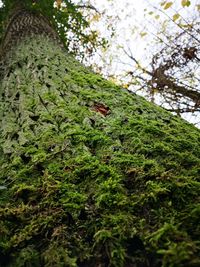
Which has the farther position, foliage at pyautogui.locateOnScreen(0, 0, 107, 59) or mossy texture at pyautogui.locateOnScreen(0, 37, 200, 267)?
foliage at pyautogui.locateOnScreen(0, 0, 107, 59)

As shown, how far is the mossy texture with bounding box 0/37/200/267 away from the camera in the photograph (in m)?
1.12

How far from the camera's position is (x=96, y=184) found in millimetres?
1480

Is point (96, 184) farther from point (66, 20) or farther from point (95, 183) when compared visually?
point (66, 20)

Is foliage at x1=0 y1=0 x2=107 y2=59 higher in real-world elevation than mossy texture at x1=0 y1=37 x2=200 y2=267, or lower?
higher

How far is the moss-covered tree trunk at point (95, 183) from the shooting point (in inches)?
43.9

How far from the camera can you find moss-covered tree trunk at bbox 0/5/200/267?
1.12m

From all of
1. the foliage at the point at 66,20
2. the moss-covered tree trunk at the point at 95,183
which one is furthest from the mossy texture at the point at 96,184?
the foliage at the point at 66,20

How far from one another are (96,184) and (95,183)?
0.01 metres

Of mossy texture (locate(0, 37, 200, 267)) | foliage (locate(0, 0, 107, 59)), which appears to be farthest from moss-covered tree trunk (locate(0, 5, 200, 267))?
foliage (locate(0, 0, 107, 59))

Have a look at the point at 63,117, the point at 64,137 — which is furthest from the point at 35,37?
the point at 64,137

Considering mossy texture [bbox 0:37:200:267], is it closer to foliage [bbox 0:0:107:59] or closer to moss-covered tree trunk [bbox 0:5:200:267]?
moss-covered tree trunk [bbox 0:5:200:267]

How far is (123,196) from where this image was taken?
135 centimetres

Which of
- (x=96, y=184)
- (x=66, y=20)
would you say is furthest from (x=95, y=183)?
(x=66, y=20)

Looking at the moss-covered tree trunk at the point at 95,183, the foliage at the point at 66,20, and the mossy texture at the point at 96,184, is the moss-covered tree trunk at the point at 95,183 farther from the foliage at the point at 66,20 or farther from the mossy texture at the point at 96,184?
the foliage at the point at 66,20
